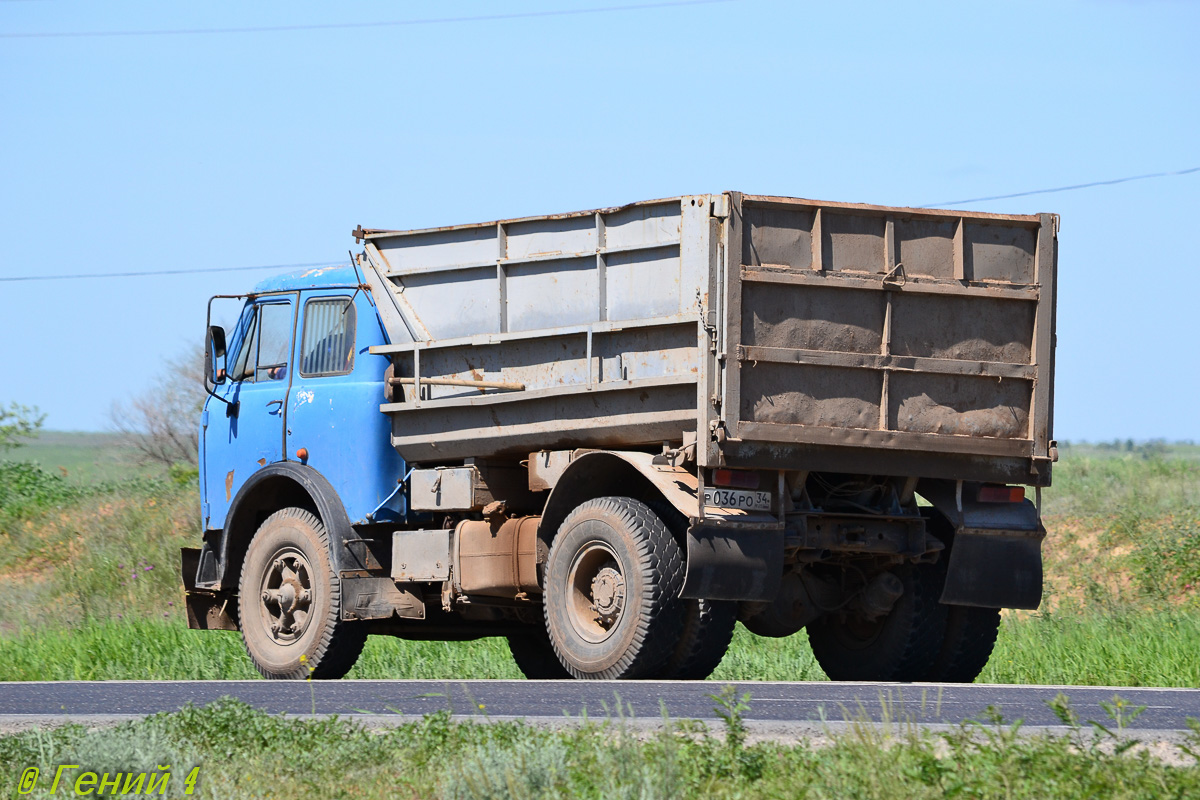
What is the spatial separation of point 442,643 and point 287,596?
15.1 ft

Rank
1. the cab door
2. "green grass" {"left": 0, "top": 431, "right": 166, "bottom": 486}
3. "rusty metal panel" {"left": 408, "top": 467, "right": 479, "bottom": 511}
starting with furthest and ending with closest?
"green grass" {"left": 0, "top": 431, "right": 166, "bottom": 486}, the cab door, "rusty metal panel" {"left": 408, "top": 467, "right": 479, "bottom": 511}

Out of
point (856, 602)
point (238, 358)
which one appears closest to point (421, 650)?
point (238, 358)

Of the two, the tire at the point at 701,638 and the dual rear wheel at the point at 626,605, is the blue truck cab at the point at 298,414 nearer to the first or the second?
the dual rear wheel at the point at 626,605

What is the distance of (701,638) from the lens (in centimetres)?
977

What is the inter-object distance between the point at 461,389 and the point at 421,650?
16.3 feet

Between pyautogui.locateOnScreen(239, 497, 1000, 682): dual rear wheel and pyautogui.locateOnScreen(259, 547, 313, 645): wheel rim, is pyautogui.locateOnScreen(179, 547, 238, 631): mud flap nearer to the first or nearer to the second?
pyautogui.locateOnScreen(239, 497, 1000, 682): dual rear wheel

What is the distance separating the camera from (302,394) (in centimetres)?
1230

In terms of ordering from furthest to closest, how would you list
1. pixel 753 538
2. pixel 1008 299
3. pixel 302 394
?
pixel 302 394 < pixel 1008 299 < pixel 753 538

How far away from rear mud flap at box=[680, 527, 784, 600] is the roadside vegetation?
141 inches

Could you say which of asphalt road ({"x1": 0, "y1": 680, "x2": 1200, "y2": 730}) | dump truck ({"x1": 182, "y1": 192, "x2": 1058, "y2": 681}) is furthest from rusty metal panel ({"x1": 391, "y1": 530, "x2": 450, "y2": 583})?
asphalt road ({"x1": 0, "y1": 680, "x2": 1200, "y2": 730})

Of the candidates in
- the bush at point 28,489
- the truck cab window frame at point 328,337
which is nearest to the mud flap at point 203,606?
the truck cab window frame at point 328,337

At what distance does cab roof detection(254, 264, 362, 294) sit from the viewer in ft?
40.1

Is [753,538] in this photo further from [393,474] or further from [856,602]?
[393,474]

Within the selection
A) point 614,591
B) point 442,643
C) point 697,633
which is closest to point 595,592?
point 614,591
